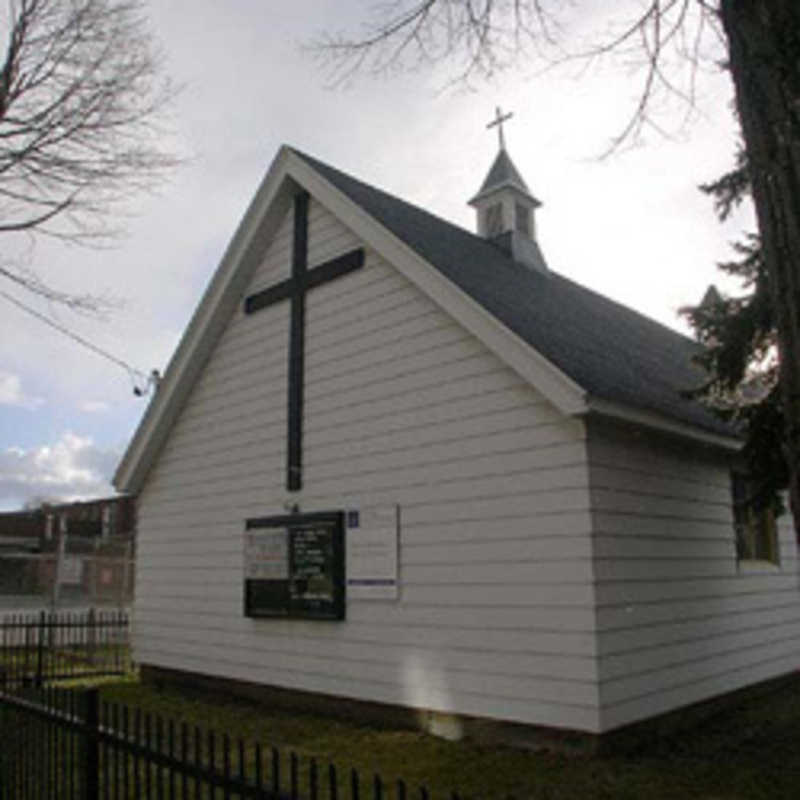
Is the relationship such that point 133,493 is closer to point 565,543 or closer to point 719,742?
point 565,543

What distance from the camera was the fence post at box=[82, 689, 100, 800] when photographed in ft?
16.9

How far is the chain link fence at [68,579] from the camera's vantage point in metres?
23.4

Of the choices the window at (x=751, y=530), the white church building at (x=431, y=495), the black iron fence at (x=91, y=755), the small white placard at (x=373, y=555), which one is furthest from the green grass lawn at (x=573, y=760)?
the window at (x=751, y=530)

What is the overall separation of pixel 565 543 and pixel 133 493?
30.6 ft

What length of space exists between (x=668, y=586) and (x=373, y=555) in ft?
11.0

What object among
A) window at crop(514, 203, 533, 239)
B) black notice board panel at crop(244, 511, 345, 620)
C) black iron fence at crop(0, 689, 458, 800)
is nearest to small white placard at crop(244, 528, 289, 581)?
black notice board panel at crop(244, 511, 345, 620)

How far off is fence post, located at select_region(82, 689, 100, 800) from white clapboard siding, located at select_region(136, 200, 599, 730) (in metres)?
4.38

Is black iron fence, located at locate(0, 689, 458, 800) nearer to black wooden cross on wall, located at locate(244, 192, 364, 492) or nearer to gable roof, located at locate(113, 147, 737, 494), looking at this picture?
gable roof, located at locate(113, 147, 737, 494)

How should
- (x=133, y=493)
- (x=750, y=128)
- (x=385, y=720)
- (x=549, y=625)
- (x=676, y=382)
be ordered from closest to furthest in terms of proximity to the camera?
(x=750, y=128) < (x=549, y=625) < (x=385, y=720) < (x=676, y=382) < (x=133, y=493)

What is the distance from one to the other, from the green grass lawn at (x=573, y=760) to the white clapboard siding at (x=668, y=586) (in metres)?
0.41

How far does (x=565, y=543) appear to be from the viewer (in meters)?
8.15

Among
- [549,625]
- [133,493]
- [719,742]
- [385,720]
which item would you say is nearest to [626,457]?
[549,625]

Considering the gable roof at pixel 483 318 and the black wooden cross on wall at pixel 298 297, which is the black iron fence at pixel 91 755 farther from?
the black wooden cross on wall at pixel 298 297

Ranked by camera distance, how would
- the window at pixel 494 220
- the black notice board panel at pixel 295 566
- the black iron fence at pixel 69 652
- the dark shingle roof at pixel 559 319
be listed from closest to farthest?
1. the dark shingle roof at pixel 559 319
2. the black notice board panel at pixel 295 566
3. the black iron fence at pixel 69 652
4. the window at pixel 494 220
